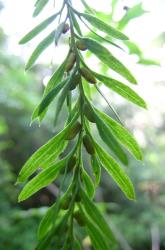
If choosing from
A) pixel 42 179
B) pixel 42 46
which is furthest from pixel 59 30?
pixel 42 179

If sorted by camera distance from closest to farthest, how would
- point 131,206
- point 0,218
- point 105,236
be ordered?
point 105,236
point 0,218
point 131,206

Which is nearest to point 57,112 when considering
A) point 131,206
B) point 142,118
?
point 131,206

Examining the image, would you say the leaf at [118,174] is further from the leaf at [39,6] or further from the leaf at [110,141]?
the leaf at [39,6]

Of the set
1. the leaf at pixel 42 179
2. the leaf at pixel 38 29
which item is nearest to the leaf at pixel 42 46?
the leaf at pixel 38 29

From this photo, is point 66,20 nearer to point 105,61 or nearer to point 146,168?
point 105,61

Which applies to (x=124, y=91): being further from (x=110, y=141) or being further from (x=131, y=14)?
(x=131, y=14)
